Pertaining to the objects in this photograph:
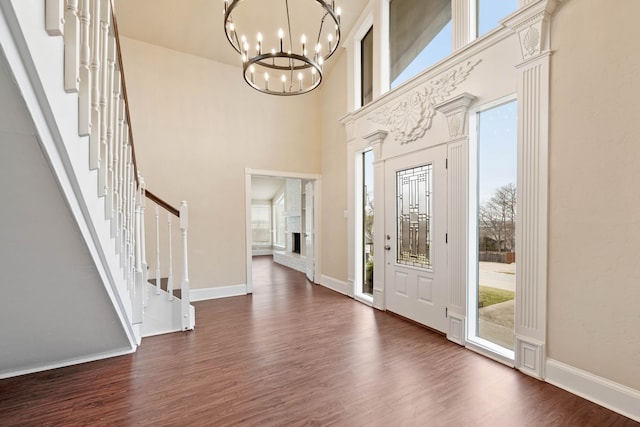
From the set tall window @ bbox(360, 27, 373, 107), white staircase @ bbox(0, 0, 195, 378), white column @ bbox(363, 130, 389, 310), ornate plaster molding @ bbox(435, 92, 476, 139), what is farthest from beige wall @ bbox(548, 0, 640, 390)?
white staircase @ bbox(0, 0, 195, 378)

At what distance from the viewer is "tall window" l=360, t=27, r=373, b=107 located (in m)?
4.66

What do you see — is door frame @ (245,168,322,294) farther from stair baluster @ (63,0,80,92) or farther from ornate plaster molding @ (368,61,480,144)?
stair baluster @ (63,0,80,92)

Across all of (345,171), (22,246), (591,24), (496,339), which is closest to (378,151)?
(345,171)

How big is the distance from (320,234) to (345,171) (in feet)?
4.54

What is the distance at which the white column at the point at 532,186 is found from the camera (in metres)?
2.29

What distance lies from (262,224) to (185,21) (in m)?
7.17

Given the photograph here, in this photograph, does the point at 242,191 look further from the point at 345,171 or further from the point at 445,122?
the point at 445,122

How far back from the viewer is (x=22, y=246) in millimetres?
1516

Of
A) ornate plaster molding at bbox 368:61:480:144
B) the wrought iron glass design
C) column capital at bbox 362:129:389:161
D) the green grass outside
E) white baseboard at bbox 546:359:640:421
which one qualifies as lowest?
white baseboard at bbox 546:359:640:421

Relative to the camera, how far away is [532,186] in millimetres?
2371

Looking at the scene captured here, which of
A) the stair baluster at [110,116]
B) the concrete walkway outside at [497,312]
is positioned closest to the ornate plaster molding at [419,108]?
the concrete walkway outside at [497,312]

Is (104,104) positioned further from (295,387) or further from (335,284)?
(335,284)

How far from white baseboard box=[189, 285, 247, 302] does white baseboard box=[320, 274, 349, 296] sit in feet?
4.88

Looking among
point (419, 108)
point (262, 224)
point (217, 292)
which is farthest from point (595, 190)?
point (262, 224)
